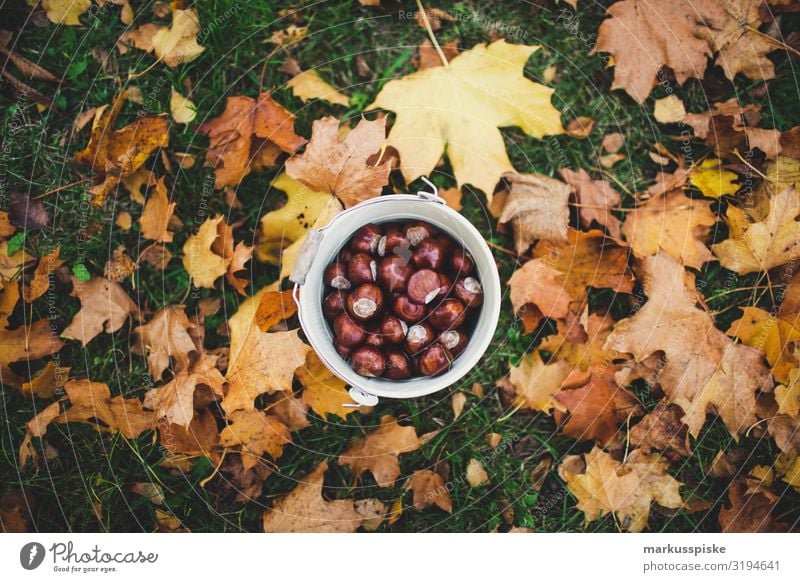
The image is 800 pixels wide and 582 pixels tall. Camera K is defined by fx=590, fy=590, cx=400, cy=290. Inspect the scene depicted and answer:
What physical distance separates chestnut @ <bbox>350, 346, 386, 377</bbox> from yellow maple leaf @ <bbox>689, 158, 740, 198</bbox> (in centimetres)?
88

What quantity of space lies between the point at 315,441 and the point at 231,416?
21cm

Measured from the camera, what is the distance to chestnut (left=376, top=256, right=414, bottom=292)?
4.12 feet

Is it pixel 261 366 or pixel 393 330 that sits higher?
pixel 393 330

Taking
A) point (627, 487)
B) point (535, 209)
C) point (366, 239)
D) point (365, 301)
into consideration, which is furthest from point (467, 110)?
point (627, 487)

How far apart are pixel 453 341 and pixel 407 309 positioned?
0.12 m

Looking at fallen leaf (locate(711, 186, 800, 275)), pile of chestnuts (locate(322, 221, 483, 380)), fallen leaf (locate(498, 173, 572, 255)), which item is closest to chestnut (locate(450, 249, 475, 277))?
pile of chestnuts (locate(322, 221, 483, 380))

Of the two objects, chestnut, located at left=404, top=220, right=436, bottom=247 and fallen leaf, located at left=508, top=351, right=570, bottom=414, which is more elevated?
chestnut, located at left=404, top=220, right=436, bottom=247

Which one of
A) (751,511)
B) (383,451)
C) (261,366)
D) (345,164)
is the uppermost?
(345,164)

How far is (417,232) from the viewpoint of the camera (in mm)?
1263

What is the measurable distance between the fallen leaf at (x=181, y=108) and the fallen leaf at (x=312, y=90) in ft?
0.83

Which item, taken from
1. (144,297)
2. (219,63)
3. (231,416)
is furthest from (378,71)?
(231,416)

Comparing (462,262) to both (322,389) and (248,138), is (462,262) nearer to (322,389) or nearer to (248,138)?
(322,389)

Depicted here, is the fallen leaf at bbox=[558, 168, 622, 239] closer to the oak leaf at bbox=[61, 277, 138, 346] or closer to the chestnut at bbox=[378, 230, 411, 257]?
the chestnut at bbox=[378, 230, 411, 257]
